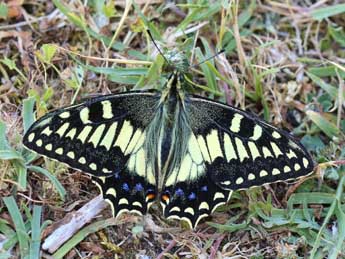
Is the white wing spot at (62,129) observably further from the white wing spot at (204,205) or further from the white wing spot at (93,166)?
the white wing spot at (204,205)

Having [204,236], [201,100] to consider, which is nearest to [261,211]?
[204,236]

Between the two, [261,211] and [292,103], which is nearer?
[261,211]

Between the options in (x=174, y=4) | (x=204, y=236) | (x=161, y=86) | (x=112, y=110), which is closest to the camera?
(x=112, y=110)

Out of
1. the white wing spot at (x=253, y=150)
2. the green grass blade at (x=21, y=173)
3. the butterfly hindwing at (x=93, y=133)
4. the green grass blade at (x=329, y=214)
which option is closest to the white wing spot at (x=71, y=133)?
the butterfly hindwing at (x=93, y=133)

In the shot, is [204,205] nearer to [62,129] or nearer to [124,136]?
[124,136]

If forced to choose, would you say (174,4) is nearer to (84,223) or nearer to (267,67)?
(267,67)

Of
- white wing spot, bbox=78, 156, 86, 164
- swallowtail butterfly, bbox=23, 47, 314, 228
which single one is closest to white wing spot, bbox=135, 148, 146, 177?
swallowtail butterfly, bbox=23, 47, 314, 228

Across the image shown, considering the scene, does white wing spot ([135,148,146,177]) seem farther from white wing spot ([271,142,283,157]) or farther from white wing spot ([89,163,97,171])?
white wing spot ([271,142,283,157])
